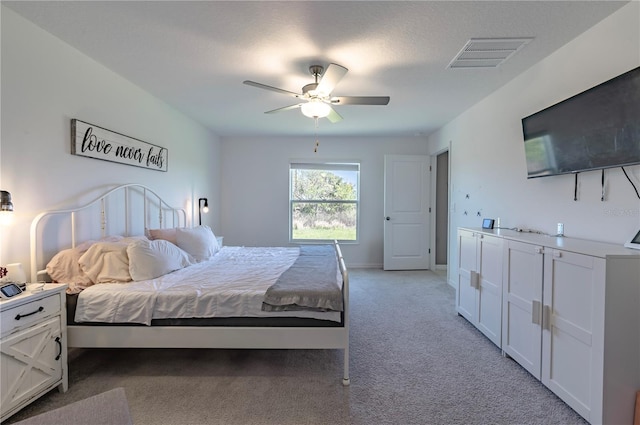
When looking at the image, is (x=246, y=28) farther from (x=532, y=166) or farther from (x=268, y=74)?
(x=532, y=166)

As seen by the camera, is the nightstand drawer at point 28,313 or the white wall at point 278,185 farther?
the white wall at point 278,185

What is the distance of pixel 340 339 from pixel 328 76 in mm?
1909

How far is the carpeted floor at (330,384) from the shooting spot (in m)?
1.78

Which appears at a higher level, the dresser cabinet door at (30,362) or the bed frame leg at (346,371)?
the dresser cabinet door at (30,362)

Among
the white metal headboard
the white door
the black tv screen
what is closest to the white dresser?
the black tv screen

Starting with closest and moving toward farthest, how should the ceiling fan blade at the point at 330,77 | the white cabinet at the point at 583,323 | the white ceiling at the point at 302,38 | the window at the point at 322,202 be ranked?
the white cabinet at the point at 583,323, the white ceiling at the point at 302,38, the ceiling fan blade at the point at 330,77, the window at the point at 322,202

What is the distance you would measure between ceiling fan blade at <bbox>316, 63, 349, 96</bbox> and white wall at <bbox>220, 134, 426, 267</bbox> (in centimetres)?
306

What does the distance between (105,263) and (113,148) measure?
115 centimetres

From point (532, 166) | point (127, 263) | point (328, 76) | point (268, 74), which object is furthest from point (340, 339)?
point (268, 74)

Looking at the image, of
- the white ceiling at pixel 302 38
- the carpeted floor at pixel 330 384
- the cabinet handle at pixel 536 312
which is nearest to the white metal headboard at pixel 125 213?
the carpeted floor at pixel 330 384

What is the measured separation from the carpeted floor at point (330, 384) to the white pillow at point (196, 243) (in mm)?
999

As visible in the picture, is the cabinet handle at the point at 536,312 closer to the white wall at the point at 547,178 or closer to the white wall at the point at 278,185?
the white wall at the point at 547,178

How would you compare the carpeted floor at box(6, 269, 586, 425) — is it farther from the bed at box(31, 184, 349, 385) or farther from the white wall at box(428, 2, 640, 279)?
the white wall at box(428, 2, 640, 279)

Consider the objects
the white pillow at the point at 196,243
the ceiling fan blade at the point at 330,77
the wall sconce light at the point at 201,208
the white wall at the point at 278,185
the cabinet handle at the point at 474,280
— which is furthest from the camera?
the white wall at the point at 278,185
